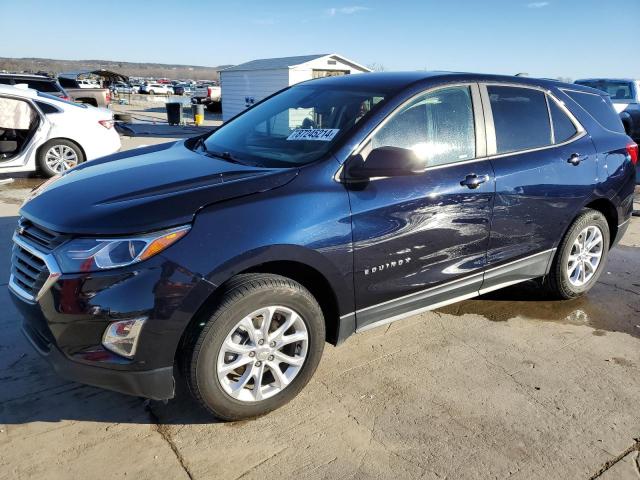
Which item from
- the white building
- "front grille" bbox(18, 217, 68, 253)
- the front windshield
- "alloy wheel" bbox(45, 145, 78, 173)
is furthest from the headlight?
the white building

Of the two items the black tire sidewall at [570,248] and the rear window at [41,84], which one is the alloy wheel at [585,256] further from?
the rear window at [41,84]

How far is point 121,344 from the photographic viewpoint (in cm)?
237

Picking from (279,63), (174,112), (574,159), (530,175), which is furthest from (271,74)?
(530,175)

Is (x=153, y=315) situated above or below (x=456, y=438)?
above

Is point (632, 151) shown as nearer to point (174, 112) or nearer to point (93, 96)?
point (93, 96)

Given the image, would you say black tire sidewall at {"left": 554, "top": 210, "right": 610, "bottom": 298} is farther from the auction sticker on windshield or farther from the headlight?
the headlight

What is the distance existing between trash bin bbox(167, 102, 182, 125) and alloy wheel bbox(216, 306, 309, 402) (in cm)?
1864

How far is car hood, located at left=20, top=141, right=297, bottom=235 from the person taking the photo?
95.4 inches

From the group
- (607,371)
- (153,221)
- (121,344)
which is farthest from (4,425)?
(607,371)

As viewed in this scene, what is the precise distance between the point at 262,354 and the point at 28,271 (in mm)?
1218

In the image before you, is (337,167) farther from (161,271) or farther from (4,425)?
(4,425)

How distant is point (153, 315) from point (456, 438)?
1.62 meters

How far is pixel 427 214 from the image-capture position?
10.3ft

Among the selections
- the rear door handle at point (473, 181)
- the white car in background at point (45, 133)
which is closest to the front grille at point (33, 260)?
the rear door handle at point (473, 181)
